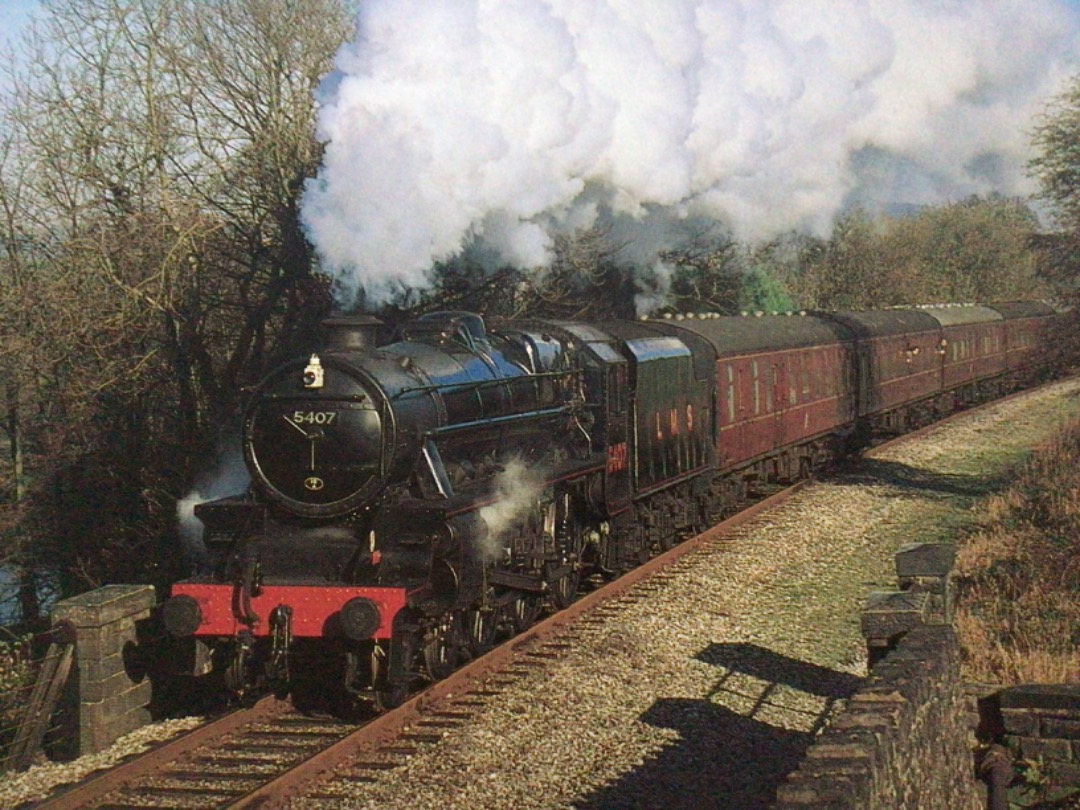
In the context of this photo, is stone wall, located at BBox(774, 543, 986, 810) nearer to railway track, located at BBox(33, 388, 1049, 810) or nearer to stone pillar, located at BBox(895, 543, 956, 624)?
stone pillar, located at BBox(895, 543, 956, 624)

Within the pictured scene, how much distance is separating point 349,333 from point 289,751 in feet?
10.2

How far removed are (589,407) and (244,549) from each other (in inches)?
174

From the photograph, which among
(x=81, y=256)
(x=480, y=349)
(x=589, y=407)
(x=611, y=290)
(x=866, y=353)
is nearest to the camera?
(x=480, y=349)

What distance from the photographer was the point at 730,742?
770 cm

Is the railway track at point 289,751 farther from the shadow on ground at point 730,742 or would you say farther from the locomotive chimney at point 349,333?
the locomotive chimney at point 349,333

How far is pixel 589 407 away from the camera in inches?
475

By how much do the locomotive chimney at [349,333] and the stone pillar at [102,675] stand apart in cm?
235

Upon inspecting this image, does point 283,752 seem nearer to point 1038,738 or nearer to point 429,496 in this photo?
point 429,496

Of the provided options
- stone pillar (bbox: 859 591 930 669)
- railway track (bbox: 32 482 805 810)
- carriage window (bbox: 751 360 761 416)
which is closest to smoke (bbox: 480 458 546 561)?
railway track (bbox: 32 482 805 810)

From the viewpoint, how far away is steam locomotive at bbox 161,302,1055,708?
8.21 meters

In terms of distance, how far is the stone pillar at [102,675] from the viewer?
796 centimetres

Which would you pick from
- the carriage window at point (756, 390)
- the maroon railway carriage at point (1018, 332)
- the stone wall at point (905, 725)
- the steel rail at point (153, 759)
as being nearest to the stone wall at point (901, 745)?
the stone wall at point (905, 725)

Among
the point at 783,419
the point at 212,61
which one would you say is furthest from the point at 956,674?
the point at 212,61

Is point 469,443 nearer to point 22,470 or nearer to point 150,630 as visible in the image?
point 150,630
